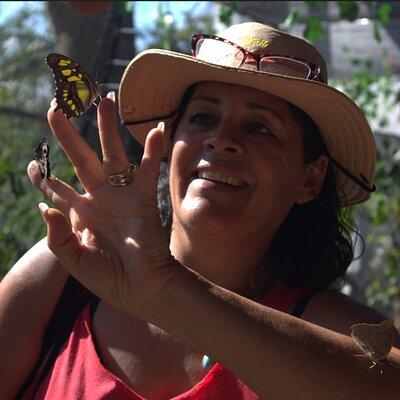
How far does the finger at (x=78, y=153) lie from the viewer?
1805mm

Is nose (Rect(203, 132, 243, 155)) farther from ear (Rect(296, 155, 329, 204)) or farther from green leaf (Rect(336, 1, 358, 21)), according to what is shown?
green leaf (Rect(336, 1, 358, 21))

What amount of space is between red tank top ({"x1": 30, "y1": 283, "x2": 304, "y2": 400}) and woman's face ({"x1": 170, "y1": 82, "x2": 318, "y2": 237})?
33 centimetres

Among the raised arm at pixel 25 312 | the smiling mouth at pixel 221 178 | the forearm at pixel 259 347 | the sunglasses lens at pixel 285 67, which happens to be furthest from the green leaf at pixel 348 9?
the forearm at pixel 259 347

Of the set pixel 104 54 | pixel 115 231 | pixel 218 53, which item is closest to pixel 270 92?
pixel 218 53

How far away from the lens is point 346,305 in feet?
6.99

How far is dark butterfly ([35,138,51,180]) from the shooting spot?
6.04 ft

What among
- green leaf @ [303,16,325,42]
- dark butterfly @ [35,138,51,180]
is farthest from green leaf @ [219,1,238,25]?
dark butterfly @ [35,138,51,180]

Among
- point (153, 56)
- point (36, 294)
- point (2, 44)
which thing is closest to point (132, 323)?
point (36, 294)

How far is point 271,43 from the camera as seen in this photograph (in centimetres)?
229

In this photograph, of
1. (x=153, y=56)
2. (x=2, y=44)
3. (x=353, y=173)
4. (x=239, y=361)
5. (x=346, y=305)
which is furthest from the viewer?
(x=2, y=44)

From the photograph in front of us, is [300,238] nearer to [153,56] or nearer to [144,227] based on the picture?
[153,56]

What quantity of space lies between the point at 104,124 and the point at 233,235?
533 mm

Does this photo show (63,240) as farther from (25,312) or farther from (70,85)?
(25,312)

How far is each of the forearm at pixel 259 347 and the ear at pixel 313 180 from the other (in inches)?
29.8
